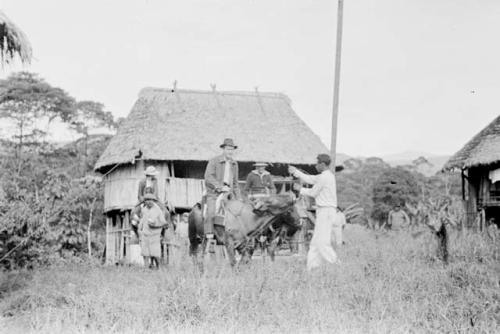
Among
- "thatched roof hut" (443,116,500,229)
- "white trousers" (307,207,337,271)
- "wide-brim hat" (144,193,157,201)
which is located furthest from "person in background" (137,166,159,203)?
"thatched roof hut" (443,116,500,229)

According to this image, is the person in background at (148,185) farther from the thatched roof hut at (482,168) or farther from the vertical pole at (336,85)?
the thatched roof hut at (482,168)

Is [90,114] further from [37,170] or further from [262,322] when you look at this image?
[262,322]

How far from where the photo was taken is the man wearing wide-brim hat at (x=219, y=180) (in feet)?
35.0

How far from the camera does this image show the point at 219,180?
1098 cm

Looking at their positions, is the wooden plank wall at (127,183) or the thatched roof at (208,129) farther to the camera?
the wooden plank wall at (127,183)

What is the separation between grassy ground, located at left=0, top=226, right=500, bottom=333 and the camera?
Answer: 6.23 meters

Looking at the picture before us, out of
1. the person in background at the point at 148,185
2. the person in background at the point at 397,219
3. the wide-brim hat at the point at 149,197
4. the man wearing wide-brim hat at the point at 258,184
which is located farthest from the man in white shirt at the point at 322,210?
the person in background at the point at 397,219

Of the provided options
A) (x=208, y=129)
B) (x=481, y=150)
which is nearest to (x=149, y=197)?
(x=208, y=129)

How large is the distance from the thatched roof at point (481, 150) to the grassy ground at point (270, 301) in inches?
568

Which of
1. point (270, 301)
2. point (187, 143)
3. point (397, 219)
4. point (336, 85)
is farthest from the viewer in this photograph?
point (187, 143)

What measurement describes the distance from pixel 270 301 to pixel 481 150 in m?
18.2

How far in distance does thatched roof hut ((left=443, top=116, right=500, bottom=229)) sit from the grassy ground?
47.9ft

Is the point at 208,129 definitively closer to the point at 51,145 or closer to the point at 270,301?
the point at 51,145

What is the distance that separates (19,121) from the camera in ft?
107
